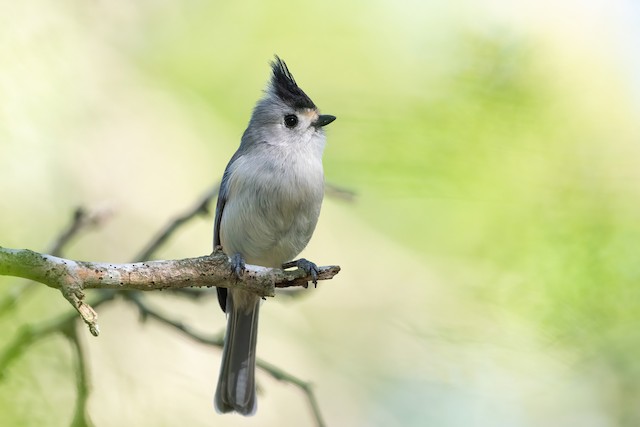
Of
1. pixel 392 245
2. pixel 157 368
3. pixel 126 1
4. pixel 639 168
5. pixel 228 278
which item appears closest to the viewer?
pixel 228 278

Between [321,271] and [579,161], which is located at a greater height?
[579,161]

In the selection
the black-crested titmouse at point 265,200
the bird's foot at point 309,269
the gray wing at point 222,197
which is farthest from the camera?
the gray wing at point 222,197

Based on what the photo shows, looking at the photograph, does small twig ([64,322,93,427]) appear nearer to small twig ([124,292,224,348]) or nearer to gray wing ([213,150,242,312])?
small twig ([124,292,224,348])

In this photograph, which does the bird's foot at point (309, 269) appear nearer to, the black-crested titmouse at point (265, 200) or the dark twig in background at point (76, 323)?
the black-crested titmouse at point (265, 200)

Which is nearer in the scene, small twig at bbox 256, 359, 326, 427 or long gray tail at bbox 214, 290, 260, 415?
small twig at bbox 256, 359, 326, 427

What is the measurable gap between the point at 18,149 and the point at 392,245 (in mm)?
2107

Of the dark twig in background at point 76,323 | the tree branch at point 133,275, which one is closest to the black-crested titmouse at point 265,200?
the dark twig in background at point 76,323

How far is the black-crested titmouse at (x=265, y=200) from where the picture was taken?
10.7ft

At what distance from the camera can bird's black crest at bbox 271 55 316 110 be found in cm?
354

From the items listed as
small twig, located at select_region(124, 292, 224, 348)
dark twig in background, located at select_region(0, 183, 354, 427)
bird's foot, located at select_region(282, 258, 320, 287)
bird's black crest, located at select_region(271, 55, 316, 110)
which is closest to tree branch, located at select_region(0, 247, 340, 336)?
bird's foot, located at select_region(282, 258, 320, 287)

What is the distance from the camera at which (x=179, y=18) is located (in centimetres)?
456

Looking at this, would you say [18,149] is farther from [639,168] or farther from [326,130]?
[639,168]

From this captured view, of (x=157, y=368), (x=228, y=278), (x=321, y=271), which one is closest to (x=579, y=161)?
(x=321, y=271)

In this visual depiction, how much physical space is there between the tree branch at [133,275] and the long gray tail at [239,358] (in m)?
1.15
